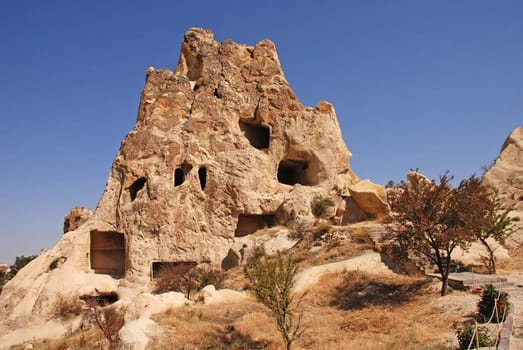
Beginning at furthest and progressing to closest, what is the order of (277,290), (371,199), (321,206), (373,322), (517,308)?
(321,206)
(371,199)
(373,322)
(517,308)
(277,290)

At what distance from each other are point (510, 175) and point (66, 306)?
73.0 feet

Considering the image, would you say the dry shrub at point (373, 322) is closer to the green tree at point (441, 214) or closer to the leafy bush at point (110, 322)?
the green tree at point (441, 214)

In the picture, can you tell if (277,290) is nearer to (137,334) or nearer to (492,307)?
(137,334)

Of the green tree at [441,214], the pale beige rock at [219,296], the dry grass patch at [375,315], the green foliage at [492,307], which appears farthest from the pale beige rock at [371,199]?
the green foliage at [492,307]

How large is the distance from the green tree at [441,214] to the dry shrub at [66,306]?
13.2 metres

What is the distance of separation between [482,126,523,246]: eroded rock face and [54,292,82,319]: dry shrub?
19374mm

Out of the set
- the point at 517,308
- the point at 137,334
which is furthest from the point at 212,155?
the point at 517,308

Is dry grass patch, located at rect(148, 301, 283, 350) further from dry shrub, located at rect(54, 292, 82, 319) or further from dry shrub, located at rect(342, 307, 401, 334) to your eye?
dry shrub, located at rect(54, 292, 82, 319)

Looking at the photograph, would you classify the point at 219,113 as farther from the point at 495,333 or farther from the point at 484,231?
the point at 495,333

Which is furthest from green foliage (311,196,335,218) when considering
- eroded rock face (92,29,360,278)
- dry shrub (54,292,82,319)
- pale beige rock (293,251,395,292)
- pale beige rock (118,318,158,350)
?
pale beige rock (118,318,158,350)

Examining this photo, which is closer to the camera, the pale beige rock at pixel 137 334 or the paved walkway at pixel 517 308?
the paved walkway at pixel 517 308

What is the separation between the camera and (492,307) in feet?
29.0

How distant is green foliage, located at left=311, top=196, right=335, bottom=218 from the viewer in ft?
→ 71.1

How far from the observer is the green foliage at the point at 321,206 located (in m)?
21.7
